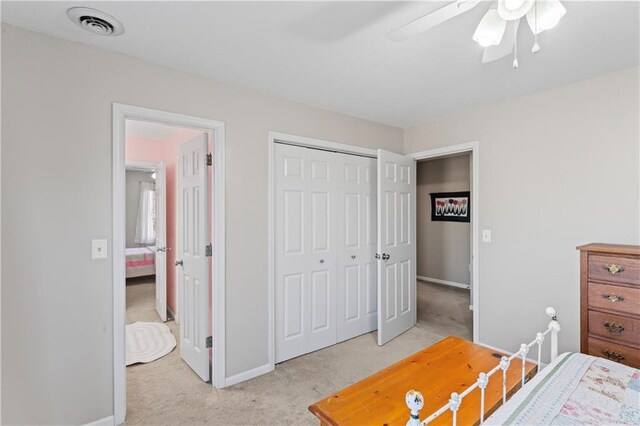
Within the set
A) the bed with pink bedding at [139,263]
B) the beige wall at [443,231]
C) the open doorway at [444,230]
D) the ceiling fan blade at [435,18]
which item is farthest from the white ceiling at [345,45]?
the bed with pink bedding at [139,263]

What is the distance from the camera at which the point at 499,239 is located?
2852 mm

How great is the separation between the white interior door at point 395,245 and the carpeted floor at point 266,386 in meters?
0.20

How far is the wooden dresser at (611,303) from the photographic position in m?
1.78

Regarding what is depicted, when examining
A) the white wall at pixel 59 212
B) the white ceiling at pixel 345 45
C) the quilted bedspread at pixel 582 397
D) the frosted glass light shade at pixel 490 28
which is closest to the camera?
the quilted bedspread at pixel 582 397

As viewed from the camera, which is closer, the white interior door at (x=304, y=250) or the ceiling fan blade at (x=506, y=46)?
the ceiling fan blade at (x=506, y=46)

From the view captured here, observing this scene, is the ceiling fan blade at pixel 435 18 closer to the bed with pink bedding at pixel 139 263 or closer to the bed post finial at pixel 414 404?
the bed post finial at pixel 414 404

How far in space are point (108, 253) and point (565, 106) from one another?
11.4 feet

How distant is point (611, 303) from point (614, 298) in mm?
37

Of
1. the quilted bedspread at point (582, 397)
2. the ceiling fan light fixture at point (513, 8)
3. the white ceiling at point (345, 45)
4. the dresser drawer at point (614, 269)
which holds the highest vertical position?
the white ceiling at point (345, 45)

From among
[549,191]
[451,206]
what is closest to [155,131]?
[549,191]

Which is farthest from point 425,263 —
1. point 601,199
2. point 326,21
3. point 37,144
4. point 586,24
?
point 37,144

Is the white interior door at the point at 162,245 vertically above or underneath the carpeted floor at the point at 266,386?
above

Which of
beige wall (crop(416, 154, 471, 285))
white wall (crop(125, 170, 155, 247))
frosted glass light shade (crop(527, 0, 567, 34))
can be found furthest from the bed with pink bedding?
frosted glass light shade (crop(527, 0, 567, 34))

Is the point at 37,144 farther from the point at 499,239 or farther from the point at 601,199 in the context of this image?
the point at 601,199
